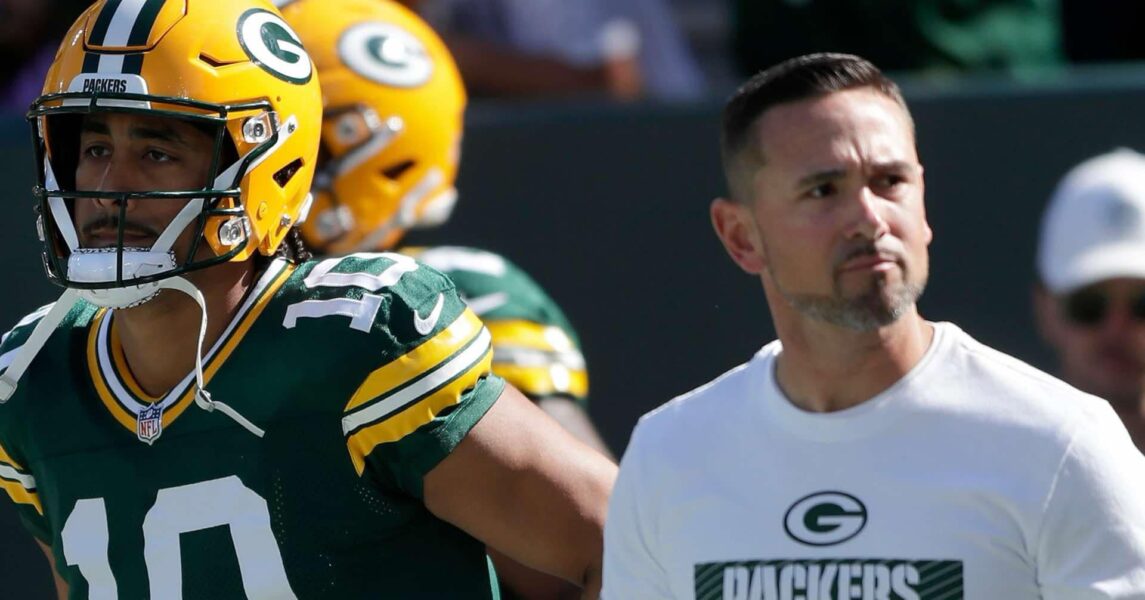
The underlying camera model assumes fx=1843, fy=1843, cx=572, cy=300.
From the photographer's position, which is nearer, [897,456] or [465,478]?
[897,456]

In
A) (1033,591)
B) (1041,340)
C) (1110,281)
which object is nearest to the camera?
(1033,591)

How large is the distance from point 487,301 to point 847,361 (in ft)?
4.67

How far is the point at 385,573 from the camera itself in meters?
2.73

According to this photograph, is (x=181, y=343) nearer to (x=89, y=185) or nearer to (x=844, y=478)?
(x=89, y=185)

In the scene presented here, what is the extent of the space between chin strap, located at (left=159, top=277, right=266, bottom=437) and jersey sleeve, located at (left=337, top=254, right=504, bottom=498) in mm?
153

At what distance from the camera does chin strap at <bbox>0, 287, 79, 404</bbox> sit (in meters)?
2.89

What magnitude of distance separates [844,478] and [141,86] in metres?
1.21

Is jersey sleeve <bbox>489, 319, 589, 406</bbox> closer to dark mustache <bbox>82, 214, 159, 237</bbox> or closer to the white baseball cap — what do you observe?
dark mustache <bbox>82, 214, 159, 237</bbox>

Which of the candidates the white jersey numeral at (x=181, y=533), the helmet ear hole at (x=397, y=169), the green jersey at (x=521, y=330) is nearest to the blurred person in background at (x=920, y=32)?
the helmet ear hole at (x=397, y=169)

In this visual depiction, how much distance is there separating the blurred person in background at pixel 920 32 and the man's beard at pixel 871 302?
3.03 meters

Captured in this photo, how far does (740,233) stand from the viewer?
261 centimetres

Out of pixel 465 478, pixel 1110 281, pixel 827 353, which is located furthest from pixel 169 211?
pixel 1110 281

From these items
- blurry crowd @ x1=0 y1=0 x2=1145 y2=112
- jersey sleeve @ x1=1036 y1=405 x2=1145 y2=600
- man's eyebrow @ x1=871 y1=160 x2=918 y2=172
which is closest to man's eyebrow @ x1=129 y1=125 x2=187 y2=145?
man's eyebrow @ x1=871 y1=160 x2=918 y2=172

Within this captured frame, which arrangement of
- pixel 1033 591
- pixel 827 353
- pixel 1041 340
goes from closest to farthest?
pixel 1033 591 → pixel 827 353 → pixel 1041 340
